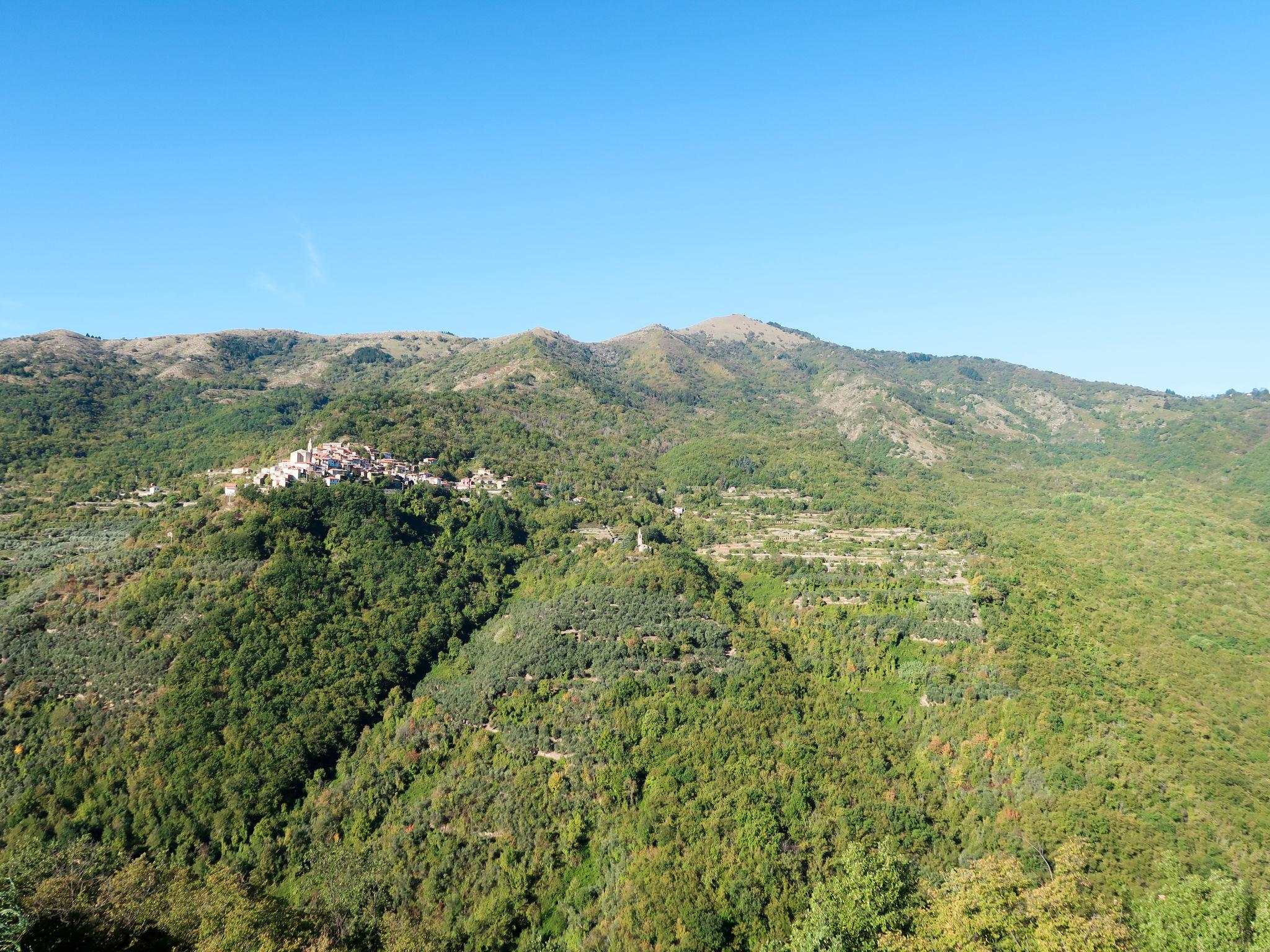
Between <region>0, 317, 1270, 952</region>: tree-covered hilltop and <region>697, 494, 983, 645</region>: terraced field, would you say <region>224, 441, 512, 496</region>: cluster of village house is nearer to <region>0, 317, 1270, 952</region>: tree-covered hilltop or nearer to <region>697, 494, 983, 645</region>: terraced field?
<region>0, 317, 1270, 952</region>: tree-covered hilltop

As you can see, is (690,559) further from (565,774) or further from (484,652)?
(565,774)

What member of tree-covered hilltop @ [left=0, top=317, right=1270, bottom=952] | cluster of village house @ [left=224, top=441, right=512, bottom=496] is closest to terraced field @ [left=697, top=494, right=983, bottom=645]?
tree-covered hilltop @ [left=0, top=317, right=1270, bottom=952]

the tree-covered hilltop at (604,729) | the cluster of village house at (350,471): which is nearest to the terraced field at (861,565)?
the tree-covered hilltop at (604,729)

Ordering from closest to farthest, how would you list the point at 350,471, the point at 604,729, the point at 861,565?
the point at 604,729
the point at 861,565
the point at 350,471

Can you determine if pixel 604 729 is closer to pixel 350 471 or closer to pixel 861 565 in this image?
pixel 861 565

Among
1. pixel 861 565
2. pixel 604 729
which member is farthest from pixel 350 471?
pixel 861 565
